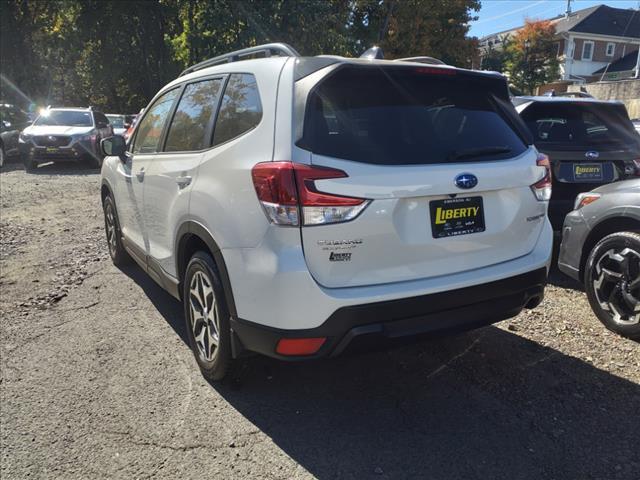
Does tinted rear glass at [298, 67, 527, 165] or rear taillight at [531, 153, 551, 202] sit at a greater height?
tinted rear glass at [298, 67, 527, 165]

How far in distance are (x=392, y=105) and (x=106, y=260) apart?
461 centimetres

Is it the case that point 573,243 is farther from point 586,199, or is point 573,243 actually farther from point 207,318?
point 207,318

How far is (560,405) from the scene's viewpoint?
3.07 meters

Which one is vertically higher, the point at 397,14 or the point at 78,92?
the point at 397,14

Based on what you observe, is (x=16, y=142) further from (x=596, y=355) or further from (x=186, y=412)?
(x=596, y=355)

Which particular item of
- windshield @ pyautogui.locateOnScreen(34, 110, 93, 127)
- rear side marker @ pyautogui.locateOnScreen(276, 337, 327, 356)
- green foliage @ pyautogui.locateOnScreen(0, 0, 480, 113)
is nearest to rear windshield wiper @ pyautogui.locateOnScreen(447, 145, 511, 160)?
rear side marker @ pyautogui.locateOnScreen(276, 337, 327, 356)

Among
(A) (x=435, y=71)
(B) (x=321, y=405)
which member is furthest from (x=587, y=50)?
(B) (x=321, y=405)

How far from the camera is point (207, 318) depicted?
129 inches

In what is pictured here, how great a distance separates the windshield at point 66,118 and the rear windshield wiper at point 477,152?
15.6m

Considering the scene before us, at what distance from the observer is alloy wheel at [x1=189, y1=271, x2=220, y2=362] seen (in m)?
Result: 3.16

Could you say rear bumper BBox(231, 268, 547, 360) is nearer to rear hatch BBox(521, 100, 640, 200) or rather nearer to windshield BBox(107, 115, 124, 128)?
rear hatch BBox(521, 100, 640, 200)

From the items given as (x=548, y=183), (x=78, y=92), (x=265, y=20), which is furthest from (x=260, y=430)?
(x=78, y=92)

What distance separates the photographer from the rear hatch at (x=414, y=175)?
2.52 meters

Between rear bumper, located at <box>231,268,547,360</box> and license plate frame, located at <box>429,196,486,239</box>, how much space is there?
0.31m
